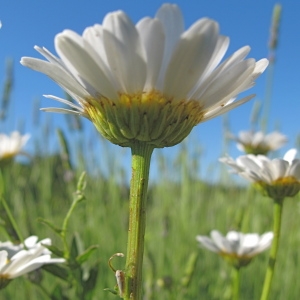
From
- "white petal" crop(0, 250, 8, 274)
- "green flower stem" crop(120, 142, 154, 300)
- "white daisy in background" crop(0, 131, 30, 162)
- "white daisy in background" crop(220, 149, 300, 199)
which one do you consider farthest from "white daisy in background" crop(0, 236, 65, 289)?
"white daisy in background" crop(0, 131, 30, 162)

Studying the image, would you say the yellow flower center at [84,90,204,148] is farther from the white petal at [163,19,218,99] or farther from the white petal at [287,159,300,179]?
the white petal at [287,159,300,179]

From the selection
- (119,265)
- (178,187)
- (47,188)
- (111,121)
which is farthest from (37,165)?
(111,121)

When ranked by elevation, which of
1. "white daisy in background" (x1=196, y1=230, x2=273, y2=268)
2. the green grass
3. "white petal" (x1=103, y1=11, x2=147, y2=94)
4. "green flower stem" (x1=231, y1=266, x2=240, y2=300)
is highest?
"white petal" (x1=103, y1=11, x2=147, y2=94)

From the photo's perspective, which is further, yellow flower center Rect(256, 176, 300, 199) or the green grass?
the green grass

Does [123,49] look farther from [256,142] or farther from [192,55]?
[256,142]

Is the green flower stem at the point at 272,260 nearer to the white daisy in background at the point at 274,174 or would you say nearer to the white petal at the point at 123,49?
the white daisy in background at the point at 274,174

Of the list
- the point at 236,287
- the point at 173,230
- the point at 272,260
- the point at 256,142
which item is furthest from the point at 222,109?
the point at 173,230

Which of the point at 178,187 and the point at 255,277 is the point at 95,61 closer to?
the point at 255,277
